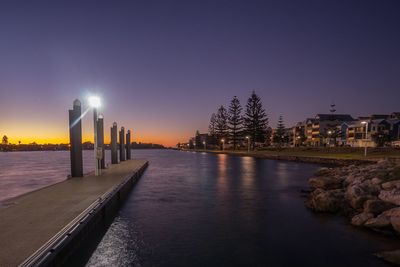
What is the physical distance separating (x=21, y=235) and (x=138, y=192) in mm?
13435

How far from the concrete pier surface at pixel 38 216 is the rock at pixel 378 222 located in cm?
1011

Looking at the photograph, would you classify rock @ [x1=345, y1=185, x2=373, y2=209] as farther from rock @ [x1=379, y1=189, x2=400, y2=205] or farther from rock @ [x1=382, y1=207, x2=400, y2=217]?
rock @ [x1=382, y1=207, x2=400, y2=217]

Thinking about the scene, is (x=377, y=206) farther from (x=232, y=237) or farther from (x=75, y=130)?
(x=75, y=130)

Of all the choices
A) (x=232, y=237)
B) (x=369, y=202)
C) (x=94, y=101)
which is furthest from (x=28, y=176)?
(x=369, y=202)

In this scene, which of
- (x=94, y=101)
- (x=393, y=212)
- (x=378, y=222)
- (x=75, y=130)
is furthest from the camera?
(x=94, y=101)

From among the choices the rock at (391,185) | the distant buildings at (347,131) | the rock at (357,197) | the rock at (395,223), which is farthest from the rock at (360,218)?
the distant buildings at (347,131)

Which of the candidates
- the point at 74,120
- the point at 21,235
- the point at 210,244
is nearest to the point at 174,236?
the point at 210,244

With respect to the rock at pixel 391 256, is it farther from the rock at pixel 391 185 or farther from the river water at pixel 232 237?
the rock at pixel 391 185

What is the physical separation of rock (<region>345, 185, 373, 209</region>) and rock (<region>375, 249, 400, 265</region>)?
436 cm

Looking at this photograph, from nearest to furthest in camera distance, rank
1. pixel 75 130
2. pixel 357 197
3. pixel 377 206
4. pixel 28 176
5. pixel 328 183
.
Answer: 1. pixel 377 206
2. pixel 357 197
3. pixel 75 130
4. pixel 328 183
5. pixel 28 176

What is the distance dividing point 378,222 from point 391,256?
2.46m

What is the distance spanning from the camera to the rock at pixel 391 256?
8234 mm

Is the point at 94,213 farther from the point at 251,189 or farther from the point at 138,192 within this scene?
the point at 251,189

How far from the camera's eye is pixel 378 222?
10.6 metres
